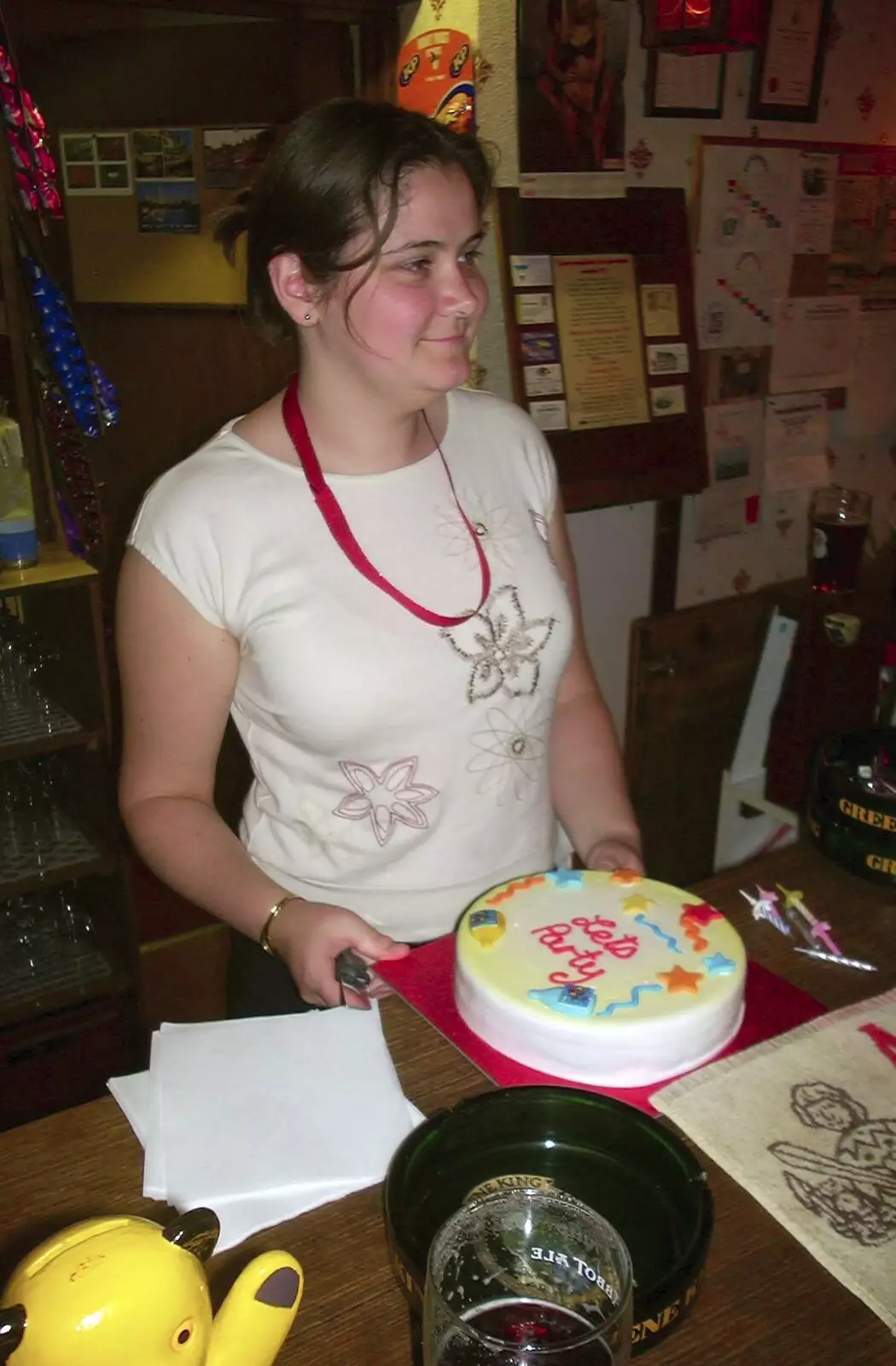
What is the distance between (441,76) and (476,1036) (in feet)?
5.65

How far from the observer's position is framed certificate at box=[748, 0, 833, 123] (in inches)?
85.7

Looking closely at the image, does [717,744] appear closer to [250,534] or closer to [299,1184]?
[250,534]

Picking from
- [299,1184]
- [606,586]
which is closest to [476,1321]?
[299,1184]

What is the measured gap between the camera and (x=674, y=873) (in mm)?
2658

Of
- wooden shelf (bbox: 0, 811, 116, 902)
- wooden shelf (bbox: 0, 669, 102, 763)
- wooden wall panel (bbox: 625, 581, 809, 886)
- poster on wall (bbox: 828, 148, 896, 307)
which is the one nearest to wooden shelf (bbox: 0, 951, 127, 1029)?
wooden shelf (bbox: 0, 811, 116, 902)

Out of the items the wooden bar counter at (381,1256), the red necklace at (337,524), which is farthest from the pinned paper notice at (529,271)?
the wooden bar counter at (381,1256)

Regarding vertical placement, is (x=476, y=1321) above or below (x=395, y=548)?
below

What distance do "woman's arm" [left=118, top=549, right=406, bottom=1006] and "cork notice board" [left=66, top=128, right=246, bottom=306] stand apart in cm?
165

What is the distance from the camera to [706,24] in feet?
5.51

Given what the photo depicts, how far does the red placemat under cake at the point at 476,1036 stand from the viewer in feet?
2.58

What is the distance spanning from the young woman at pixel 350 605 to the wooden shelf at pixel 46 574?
790 mm

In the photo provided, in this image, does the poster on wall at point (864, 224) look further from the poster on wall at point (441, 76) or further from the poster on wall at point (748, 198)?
the poster on wall at point (441, 76)

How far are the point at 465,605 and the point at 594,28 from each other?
1352mm

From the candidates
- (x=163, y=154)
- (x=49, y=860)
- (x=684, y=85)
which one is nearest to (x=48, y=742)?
(x=49, y=860)
